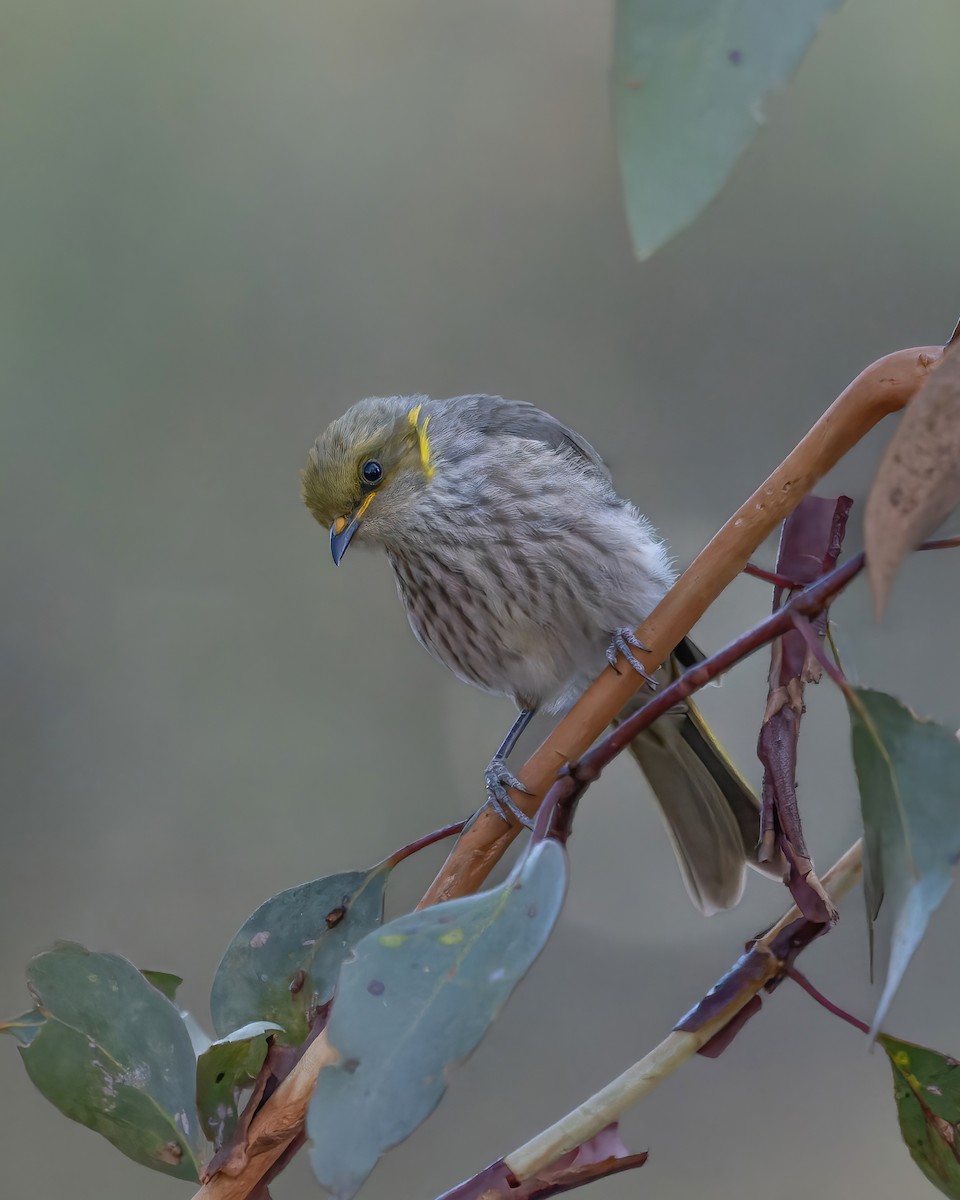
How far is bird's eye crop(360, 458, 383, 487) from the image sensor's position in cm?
218

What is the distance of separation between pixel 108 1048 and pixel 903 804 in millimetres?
593

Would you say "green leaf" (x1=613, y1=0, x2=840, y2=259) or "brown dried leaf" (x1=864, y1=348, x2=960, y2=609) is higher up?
"green leaf" (x1=613, y1=0, x2=840, y2=259)

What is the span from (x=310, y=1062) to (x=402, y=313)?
13.8 ft

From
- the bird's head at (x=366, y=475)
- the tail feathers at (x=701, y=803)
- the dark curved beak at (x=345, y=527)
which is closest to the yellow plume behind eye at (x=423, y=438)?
the bird's head at (x=366, y=475)

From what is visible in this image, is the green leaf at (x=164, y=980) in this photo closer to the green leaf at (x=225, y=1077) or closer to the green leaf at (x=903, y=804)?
the green leaf at (x=225, y=1077)

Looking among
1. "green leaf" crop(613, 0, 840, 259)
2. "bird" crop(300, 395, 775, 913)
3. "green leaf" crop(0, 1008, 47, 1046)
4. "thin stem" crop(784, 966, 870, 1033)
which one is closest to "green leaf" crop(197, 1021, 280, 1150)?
"green leaf" crop(0, 1008, 47, 1046)

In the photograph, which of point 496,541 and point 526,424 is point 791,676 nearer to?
point 496,541

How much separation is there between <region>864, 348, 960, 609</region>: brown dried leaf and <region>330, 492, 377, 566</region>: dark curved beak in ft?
5.10

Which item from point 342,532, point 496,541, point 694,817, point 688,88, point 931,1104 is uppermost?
point 342,532

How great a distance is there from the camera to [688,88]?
0.54 meters

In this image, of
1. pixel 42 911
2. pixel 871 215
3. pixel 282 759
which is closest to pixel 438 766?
pixel 282 759

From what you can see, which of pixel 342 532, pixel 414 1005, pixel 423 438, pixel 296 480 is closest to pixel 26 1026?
pixel 414 1005

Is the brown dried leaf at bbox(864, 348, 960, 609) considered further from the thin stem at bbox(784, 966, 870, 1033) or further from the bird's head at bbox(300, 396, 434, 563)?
the bird's head at bbox(300, 396, 434, 563)

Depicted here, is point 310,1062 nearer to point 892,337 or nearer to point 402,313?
point 892,337
